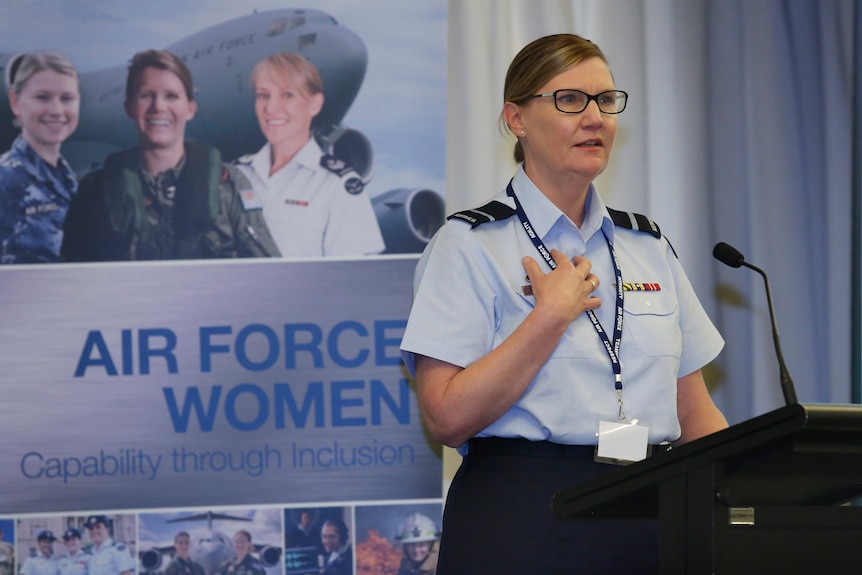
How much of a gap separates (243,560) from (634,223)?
1312 mm

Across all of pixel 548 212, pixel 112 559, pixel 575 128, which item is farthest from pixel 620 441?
pixel 112 559

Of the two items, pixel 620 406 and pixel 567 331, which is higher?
pixel 567 331

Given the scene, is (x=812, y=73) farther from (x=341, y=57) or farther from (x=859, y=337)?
(x=341, y=57)

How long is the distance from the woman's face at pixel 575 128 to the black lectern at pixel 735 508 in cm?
87

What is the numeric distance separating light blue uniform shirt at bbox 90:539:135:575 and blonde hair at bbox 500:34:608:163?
4.91ft

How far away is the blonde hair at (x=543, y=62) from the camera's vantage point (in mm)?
1875

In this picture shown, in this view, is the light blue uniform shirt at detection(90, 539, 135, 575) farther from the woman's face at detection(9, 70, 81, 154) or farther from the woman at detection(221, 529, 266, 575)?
the woman's face at detection(9, 70, 81, 154)

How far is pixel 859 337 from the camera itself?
2.69 m

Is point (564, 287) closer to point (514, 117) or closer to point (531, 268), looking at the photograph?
point (531, 268)

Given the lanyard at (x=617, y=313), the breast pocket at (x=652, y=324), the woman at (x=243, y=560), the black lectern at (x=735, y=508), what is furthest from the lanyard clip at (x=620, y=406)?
the woman at (x=243, y=560)

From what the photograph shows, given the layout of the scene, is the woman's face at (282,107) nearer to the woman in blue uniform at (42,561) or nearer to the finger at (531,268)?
the finger at (531,268)

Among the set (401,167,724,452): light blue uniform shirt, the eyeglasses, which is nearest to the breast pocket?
(401,167,724,452): light blue uniform shirt

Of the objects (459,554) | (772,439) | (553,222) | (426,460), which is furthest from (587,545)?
(426,460)

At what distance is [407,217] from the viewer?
2596 mm
